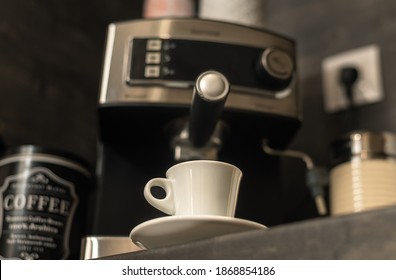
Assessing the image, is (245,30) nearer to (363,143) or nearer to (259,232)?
(363,143)

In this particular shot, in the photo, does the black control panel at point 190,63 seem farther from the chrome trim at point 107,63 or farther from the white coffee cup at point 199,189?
the white coffee cup at point 199,189

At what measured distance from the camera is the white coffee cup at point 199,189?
2.05 ft

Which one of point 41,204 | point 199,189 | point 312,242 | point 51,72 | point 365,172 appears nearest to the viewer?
point 312,242

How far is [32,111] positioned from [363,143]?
56 cm

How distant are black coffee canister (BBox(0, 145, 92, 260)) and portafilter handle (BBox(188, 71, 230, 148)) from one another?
222 mm

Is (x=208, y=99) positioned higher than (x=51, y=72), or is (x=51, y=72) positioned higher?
(x=51, y=72)

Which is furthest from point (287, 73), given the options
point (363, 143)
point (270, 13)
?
point (270, 13)

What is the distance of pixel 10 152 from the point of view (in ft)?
2.79

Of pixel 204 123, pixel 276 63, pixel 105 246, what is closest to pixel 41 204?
pixel 105 246

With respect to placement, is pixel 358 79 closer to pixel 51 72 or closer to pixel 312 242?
pixel 51 72

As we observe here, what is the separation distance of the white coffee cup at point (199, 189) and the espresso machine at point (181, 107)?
13cm

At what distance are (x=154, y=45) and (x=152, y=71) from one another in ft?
0.14

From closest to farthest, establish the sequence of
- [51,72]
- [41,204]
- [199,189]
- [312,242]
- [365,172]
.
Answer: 1. [312,242]
2. [199,189]
3. [41,204]
4. [365,172]
5. [51,72]

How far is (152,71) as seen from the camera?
0.84m
